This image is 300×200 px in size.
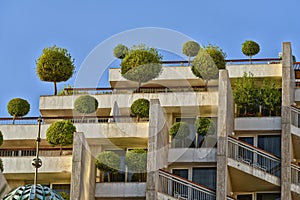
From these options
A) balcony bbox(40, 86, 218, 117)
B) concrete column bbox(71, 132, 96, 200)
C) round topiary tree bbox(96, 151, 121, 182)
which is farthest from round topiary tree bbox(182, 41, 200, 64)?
concrete column bbox(71, 132, 96, 200)

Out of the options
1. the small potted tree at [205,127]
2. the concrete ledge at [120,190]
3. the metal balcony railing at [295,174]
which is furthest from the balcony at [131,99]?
A: the concrete ledge at [120,190]

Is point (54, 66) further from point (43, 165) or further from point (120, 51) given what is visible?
point (43, 165)

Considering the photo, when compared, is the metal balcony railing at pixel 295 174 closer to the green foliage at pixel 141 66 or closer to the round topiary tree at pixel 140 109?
the round topiary tree at pixel 140 109

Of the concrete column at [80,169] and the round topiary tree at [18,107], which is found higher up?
the round topiary tree at [18,107]

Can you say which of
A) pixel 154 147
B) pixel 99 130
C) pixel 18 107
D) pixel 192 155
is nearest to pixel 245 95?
pixel 192 155

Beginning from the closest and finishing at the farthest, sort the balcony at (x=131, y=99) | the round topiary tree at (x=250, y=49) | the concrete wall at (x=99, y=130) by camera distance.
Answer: the concrete wall at (x=99, y=130) < the balcony at (x=131, y=99) < the round topiary tree at (x=250, y=49)

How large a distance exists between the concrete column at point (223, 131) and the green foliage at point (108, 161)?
4170 millimetres

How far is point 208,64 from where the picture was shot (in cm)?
4766

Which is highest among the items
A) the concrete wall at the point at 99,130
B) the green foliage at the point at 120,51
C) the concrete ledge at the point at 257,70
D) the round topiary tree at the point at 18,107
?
the green foliage at the point at 120,51

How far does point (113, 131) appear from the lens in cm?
4522

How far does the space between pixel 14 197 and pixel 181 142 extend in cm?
2715

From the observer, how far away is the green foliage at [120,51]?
169 ft

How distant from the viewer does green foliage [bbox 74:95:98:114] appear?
47375 millimetres

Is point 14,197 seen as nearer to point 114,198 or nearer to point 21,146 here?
point 114,198
